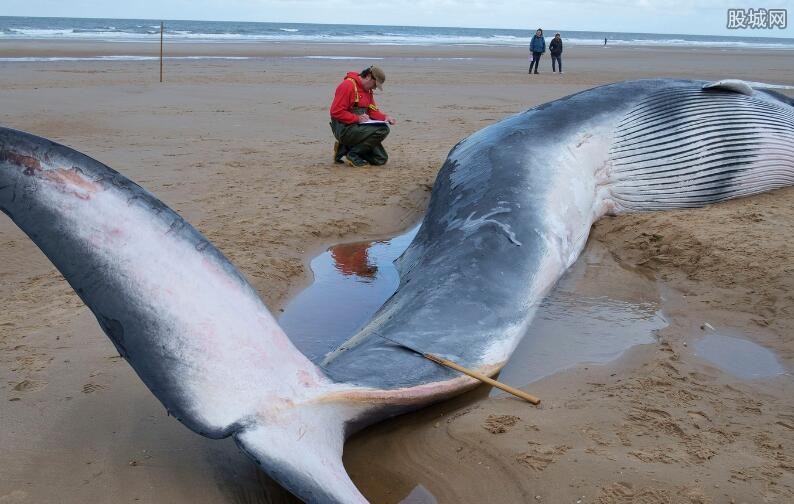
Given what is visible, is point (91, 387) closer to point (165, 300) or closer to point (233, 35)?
point (165, 300)

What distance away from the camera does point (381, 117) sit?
1038 cm

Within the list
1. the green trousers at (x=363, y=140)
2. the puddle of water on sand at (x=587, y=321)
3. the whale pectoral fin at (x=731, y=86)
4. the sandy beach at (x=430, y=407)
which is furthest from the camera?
the green trousers at (x=363, y=140)

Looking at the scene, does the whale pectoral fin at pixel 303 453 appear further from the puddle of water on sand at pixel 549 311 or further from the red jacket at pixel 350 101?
the red jacket at pixel 350 101

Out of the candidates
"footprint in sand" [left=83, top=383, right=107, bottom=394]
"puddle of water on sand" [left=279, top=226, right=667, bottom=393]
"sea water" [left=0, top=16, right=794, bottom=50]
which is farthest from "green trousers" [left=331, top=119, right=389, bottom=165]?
"sea water" [left=0, top=16, right=794, bottom=50]

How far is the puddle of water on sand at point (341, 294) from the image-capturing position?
5.22 m

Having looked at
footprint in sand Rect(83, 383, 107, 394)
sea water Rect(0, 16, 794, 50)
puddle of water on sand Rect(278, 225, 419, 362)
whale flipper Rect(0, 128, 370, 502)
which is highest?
sea water Rect(0, 16, 794, 50)

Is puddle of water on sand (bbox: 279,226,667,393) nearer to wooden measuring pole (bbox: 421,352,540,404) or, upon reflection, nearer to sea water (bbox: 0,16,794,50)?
wooden measuring pole (bbox: 421,352,540,404)

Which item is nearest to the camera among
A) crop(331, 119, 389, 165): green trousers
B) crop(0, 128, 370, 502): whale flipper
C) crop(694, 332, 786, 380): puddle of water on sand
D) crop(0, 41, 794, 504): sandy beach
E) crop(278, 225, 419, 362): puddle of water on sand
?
crop(0, 128, 370, 502): whale flipper

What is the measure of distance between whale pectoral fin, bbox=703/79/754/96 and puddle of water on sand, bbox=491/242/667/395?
252 centimetres

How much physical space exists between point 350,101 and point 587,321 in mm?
5952

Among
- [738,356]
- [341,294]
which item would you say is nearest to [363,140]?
[341,294]

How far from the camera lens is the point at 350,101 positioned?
405 inches

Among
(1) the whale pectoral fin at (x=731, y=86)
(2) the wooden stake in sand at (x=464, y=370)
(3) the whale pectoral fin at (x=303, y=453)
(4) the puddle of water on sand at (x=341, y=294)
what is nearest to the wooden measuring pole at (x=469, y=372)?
(2) the wooden stake in sand at (x=464, y=370)

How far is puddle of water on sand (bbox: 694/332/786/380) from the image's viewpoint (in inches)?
174
